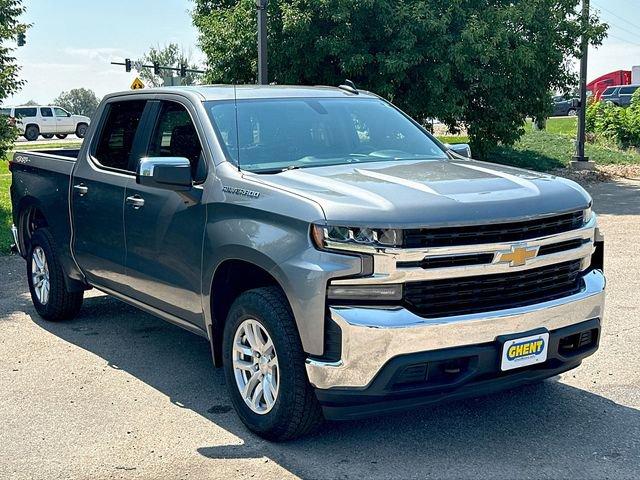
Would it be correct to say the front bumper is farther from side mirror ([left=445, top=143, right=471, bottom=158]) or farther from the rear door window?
the rear door window

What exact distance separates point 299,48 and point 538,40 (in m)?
4.82

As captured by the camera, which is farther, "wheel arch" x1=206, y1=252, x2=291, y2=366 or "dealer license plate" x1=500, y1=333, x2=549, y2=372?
"wheel arch" x1=206, y1=252, x2=291, y2=366

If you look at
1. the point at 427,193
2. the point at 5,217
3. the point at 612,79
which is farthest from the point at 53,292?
the point at 612,79

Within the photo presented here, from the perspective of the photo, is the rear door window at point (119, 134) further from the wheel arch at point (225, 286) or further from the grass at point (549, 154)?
the grass at point (549, 154)

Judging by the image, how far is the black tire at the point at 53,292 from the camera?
7.00 metres

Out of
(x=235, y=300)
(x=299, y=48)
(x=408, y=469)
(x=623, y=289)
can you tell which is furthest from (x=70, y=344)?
(x=299, y=48)

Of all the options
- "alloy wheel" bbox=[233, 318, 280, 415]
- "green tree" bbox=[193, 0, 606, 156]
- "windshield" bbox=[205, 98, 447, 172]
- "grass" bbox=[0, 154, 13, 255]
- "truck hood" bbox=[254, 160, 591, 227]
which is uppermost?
"green tree" bbox=[193, 0, 606, 156]

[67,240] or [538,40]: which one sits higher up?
[538,40]

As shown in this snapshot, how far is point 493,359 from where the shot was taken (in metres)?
4.16

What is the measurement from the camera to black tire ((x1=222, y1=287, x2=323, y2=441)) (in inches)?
167

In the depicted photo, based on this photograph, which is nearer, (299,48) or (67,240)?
(67,240)

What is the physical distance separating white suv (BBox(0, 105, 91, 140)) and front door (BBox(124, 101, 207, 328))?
131 feet

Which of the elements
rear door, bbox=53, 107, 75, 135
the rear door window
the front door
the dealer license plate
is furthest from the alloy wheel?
rear door, bbox=53, 107, 75, 135

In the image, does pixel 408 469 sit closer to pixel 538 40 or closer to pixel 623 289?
pixel 623 289
